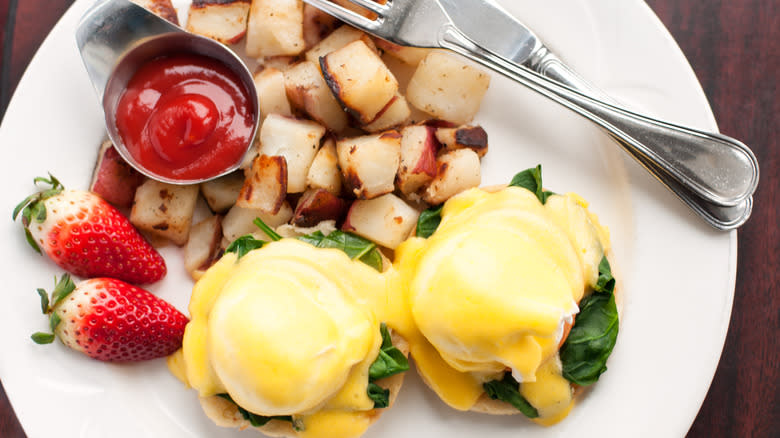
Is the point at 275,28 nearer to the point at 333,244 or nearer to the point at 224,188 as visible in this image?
the point at 224,188

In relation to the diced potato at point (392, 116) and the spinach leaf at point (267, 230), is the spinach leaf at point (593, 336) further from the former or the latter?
the spinach leaf at point (267, 230)

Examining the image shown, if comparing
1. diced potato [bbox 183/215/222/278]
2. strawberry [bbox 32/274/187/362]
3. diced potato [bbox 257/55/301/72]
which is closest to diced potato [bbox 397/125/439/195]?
diced potato [bbox 257/55/301/72]

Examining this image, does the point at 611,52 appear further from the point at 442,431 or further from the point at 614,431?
the point at 442,431

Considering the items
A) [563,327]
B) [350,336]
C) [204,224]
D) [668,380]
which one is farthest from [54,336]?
[668,380]

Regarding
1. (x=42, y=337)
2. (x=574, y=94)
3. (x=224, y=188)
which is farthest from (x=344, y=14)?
(x=42, y=337)

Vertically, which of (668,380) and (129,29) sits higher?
(129,29)

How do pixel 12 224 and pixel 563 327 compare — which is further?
pixel 12 224
